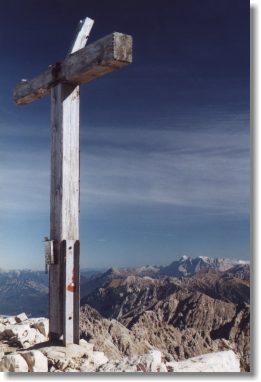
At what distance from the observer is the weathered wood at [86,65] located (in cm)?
359

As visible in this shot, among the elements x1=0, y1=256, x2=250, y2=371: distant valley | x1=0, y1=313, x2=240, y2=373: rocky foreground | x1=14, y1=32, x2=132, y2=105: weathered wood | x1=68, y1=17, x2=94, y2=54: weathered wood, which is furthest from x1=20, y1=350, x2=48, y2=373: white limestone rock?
x1=0, y1=256, x2=250, y2=371: distant valley

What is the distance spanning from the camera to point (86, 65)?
384 centimetres

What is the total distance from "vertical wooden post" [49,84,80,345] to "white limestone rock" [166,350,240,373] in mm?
874

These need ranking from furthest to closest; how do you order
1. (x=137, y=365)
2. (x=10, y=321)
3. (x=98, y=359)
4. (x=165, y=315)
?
(x=165, y=315), (x=10, y=321), (x=98, y=359), (x=137, y=365)

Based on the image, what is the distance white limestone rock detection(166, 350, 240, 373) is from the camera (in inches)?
159

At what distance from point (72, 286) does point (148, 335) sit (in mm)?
71134

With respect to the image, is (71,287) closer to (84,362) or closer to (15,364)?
(84,362)

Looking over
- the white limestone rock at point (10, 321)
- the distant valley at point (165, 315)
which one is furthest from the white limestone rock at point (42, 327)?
the distant valley at point (165, 315)

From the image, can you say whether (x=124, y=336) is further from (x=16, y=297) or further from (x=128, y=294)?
(x=16, y=297)

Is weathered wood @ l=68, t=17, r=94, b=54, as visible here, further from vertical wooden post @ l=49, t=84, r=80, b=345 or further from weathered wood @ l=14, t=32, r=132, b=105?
vertical wooden post @ l=49, t=84, r=80, b=345

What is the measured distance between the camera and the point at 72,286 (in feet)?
12.8

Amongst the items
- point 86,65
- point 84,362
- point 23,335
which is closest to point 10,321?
point 23,335

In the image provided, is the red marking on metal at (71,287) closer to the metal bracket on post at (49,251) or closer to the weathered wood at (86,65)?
the metal bracket on post at (49,251)

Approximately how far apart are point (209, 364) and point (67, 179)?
76.8 inches
